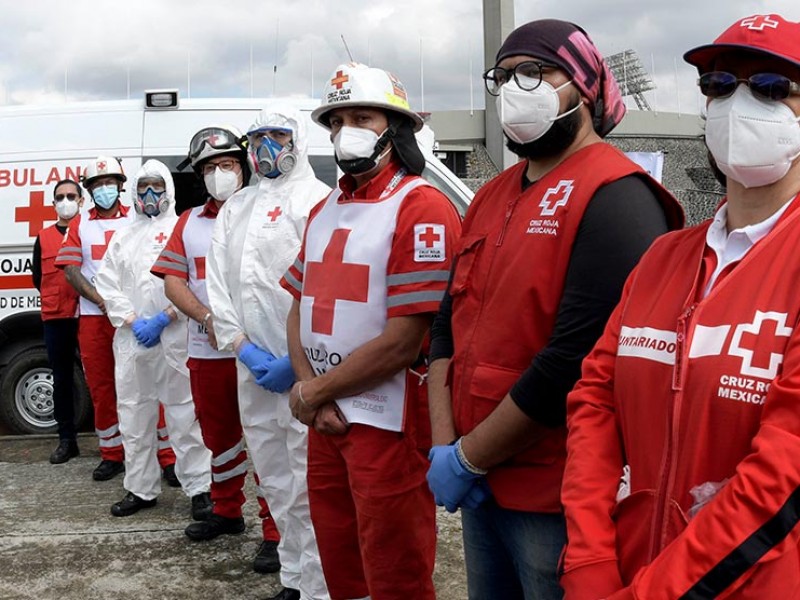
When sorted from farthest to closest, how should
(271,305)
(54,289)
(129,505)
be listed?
(54,289) → (129,505) → (271,305)

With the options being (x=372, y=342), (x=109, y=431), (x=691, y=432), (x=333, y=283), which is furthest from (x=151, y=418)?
(x=691, y=432)

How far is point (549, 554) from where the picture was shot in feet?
6.14

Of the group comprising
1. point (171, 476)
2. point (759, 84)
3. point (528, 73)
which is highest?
point (528, 73)

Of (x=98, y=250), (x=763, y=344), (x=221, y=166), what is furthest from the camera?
(x=98, y=250)

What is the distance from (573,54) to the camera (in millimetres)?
1987

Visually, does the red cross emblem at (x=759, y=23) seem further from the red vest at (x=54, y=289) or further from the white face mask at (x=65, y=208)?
the white face mask at (x=65, y=208)

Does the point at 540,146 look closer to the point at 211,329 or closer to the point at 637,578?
the point at 637,578

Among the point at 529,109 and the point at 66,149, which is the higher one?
the point at 66,149

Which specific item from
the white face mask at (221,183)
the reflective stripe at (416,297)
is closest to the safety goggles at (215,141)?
the white face mask at (221,183)

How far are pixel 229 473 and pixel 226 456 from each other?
0.12m

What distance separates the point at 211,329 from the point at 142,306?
1.17 meters

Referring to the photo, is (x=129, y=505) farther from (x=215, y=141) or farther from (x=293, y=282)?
(x=293, y=282)

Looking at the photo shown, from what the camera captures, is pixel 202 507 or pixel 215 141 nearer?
pixel 215 141

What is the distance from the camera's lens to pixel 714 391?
130 centimetres
